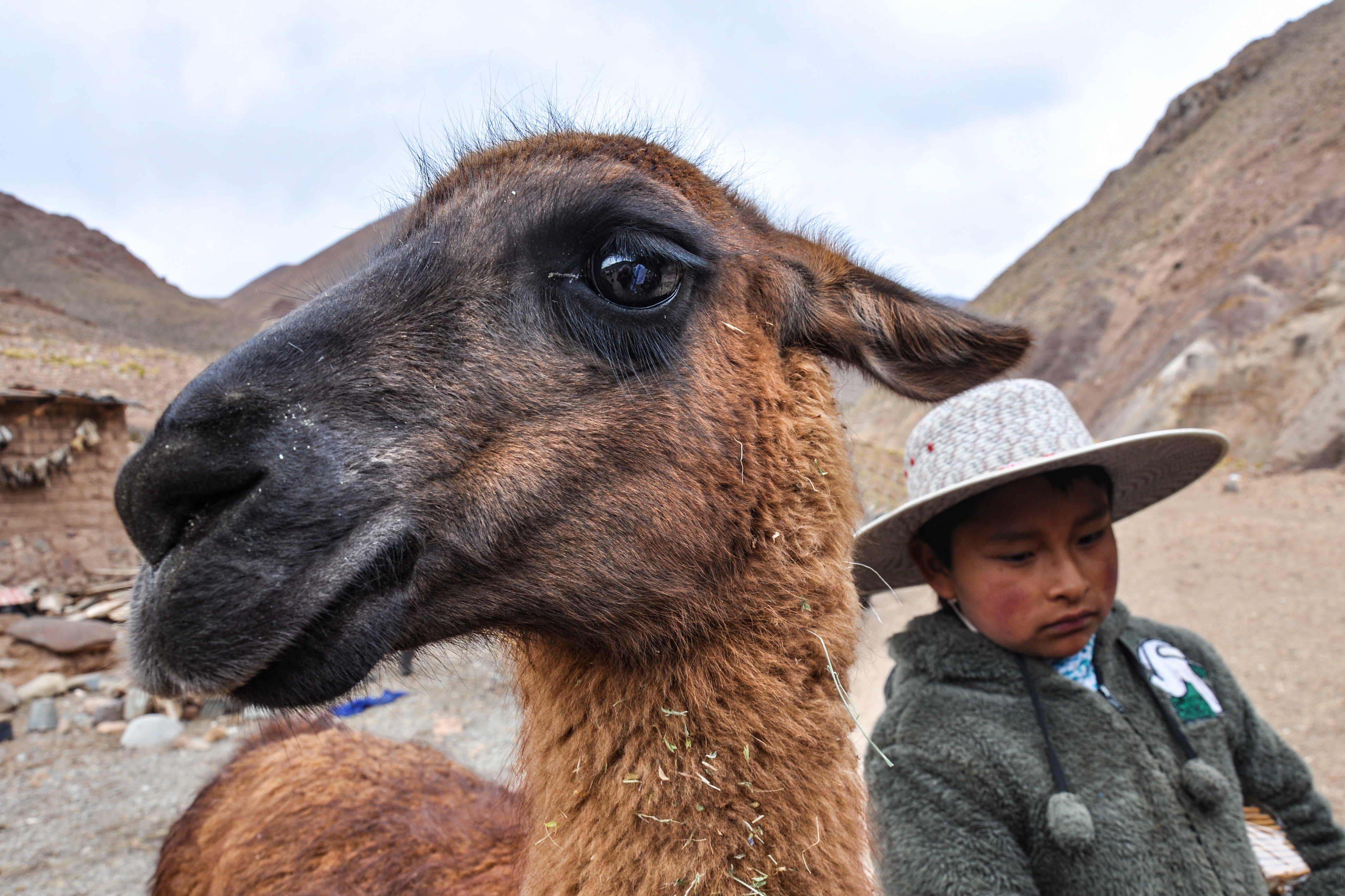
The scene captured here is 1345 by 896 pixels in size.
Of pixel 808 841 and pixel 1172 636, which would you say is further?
pixel 1172 636

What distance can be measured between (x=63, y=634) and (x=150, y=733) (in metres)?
1.98

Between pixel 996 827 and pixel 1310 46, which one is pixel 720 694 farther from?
pixel 1310 46

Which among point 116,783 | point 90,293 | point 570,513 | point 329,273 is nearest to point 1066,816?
point 570,513

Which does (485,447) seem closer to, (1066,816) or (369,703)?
(1066,816)

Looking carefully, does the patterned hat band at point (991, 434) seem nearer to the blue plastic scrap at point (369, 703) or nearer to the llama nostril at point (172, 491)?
the llama nostril at point (172, 491)

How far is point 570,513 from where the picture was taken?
1.49 m

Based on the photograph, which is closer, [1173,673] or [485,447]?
[485,447]

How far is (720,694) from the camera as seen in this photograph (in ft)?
5.07

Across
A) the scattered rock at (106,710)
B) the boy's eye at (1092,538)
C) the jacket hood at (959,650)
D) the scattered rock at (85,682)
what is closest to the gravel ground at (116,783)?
the scattered rock at (106,710)

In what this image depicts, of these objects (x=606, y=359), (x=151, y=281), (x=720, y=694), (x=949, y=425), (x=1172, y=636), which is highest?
(x=151, y=281)

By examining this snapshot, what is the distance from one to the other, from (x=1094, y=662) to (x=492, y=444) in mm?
1844

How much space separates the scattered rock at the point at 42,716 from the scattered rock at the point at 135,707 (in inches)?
18.3

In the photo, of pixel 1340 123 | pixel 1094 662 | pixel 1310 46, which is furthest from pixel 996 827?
pixel 1310 46

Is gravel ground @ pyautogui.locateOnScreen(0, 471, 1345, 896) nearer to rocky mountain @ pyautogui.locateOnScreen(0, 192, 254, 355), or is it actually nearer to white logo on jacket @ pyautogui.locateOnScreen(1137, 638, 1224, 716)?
white logo on jacket @ pyautogui.locateOnScreen(1137, 638, 1224, 716)
